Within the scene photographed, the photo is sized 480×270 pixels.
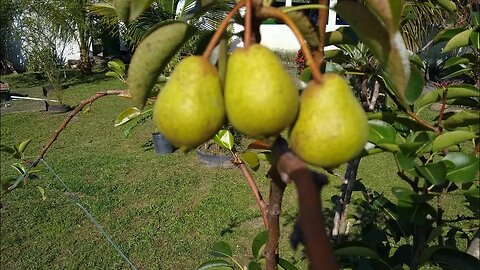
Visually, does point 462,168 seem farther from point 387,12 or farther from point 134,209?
point 134,209

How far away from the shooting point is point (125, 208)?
12.0 ft

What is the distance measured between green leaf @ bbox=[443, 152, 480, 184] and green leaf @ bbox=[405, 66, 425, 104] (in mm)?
152

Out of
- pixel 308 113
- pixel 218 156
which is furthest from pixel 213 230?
pixel 308 113

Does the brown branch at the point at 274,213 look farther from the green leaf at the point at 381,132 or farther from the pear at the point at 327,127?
the green leaf at the point at 381,132

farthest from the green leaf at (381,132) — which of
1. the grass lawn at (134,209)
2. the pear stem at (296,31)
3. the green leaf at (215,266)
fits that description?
the grass lawn at (134,209)

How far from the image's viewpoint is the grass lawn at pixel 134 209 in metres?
3.02

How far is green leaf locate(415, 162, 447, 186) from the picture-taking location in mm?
652

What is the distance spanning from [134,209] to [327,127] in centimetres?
340

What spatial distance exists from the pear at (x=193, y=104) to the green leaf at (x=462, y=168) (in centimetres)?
43

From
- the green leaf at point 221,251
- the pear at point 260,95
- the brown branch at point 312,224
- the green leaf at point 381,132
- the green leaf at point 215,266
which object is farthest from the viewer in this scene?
the green leaf at point 221,251

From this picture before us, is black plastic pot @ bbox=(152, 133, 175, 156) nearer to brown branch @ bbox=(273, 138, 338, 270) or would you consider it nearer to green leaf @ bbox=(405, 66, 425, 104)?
green leaf @ bbox=(405, 66, 425, 104)

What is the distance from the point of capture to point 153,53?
1.76ft

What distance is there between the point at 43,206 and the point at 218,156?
1705mm

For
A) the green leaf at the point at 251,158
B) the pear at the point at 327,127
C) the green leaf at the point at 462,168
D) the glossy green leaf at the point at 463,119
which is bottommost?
the green leaf at the point at 251,158
